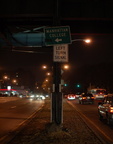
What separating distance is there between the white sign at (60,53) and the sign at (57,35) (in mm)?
302

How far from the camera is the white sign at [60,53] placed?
34.7ft

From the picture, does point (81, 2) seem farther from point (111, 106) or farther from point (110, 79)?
point (110, 79)

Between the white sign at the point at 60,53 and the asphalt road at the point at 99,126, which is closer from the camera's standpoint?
the white sign at the point at 60,53

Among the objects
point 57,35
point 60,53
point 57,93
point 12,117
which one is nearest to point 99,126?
point 57,93

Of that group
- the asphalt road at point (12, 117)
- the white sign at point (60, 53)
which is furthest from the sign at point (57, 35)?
the asphalt road at point (12, 117)

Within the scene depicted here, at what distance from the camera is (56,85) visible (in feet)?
36.8

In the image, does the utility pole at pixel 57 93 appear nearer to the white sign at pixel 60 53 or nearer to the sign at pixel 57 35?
the white sign at pixel 60 53

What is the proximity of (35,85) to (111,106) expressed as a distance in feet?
517

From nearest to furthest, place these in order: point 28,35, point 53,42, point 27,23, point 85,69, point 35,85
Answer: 1. point 53,42
2. point 27,23
3. point 28,35
4. point 85,69
5. point 35,85

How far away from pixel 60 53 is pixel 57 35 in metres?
0.75

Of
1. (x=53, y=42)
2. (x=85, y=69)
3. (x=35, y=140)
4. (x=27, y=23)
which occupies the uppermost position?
(x=85, y=69)

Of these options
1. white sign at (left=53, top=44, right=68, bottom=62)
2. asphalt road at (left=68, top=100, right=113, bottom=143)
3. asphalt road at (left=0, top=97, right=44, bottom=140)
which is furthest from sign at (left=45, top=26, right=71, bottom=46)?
asphalt road at (left=0, top=97, right=44, bottom=140)

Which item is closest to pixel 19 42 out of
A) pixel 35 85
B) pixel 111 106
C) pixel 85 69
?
pixel 111 106

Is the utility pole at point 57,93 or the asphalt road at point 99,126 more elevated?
the utility pole at point 57,93
